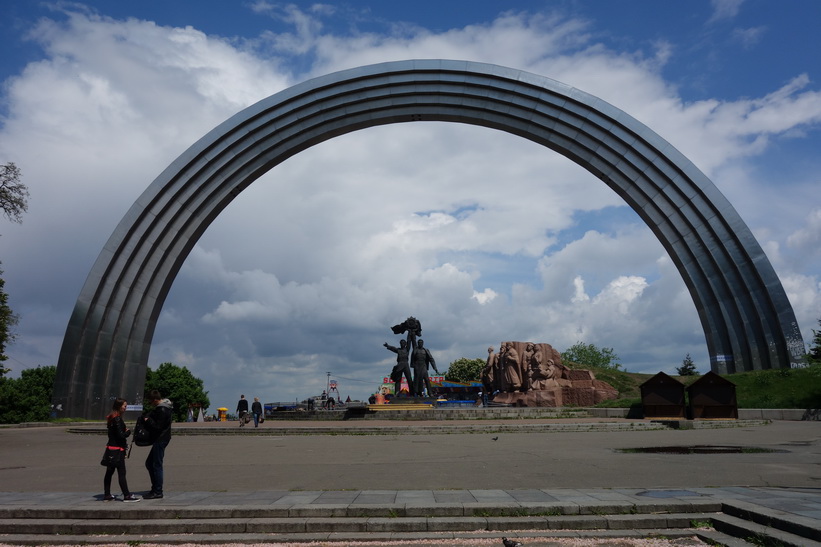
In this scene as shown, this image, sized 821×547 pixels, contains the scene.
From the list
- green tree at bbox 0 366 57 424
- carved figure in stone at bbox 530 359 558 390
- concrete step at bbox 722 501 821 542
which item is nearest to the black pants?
concrete step at bbox 722 501 821 542

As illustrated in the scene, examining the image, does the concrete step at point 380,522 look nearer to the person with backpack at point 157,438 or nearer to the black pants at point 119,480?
the black pants at point 119,480

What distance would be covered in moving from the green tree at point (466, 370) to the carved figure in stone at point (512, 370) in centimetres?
5496

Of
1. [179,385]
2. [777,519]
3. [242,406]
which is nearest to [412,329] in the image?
[242,406]

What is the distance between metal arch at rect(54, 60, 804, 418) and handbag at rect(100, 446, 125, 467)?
2904 cm

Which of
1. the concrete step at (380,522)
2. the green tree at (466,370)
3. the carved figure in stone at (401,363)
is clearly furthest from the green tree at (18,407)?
the green tree at (466,370)

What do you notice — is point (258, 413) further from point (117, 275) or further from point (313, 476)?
point (117, 275)

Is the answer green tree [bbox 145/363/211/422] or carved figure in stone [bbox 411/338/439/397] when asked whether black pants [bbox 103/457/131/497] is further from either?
green tree [bbox 145/363/211/422]

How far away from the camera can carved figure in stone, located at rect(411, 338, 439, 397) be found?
33.0m

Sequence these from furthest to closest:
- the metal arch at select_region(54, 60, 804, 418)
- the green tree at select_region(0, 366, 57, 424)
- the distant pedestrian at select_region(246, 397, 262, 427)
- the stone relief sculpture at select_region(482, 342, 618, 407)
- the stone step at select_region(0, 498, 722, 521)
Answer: the metal arch at select_region(54, 60, 804, 418)
the stone relief sculpture at select_region(482, 342, 618, 407)
the green tree at select_region(0, 366, 57, 424)
the distant pedestrian at select_region(246, 397, 262, 427)
the stone step at select_region(0, 498, 722, 521)

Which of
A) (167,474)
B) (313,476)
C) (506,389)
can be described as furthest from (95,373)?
(313,476)

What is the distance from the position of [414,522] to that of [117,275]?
34.3 meters

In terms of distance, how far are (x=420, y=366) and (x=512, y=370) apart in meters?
6.05

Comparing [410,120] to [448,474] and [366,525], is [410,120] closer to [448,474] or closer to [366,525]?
[448,474]

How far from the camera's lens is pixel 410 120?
40.5 meters
